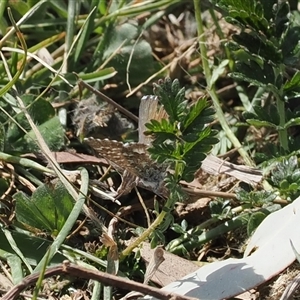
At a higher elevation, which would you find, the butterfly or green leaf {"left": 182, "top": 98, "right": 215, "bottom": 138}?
green leaf {"left": 182, "top": 98, "right": 215, "bottom": 138}

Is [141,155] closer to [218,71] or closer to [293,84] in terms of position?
[293,84]

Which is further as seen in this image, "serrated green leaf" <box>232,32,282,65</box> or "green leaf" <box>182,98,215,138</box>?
"serrated green leaf" <box>232,32,282,65</box>

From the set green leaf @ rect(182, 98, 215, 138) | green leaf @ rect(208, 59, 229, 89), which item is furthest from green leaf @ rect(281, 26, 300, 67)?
green leaf @ rect(182, 98, 215, 138)

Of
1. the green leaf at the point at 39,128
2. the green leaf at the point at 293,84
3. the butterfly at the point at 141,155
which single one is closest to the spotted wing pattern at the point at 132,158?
the butterfly at the point at 141,155

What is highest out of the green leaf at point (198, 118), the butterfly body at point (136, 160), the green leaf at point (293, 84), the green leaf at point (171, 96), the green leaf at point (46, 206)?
the green leaf at point (171, 96)

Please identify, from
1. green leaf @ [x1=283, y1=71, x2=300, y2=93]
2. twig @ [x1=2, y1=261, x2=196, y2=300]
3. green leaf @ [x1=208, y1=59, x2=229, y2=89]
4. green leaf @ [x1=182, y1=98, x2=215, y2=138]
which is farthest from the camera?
green leaf @ [x1=208, y1=59, x2=229, y2=89]

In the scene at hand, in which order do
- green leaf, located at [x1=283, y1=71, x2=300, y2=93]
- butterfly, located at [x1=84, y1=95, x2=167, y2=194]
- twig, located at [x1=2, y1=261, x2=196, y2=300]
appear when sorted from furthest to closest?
green leaf, located at [x1=283, y1=71, x2=300, y2=93] → butterfly, located at [x1=84, y1=95, x2=167, y2=194] → twig, located at [x1=2, y1=261, x2=196, y2=300]

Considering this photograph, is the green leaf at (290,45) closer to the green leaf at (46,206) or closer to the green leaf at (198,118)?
the green leaf at (198,118)

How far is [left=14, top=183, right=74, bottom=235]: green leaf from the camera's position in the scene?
1821 millimetres

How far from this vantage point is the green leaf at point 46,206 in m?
1.82

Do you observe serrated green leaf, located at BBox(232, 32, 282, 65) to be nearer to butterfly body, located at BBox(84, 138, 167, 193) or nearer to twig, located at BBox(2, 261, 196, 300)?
butterfly body, located at BBox(84, 138, 167, 193)

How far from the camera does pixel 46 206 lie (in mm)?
1831

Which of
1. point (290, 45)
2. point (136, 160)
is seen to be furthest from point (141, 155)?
point (290, 45)

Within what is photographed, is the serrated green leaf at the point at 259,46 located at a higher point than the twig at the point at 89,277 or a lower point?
higher
